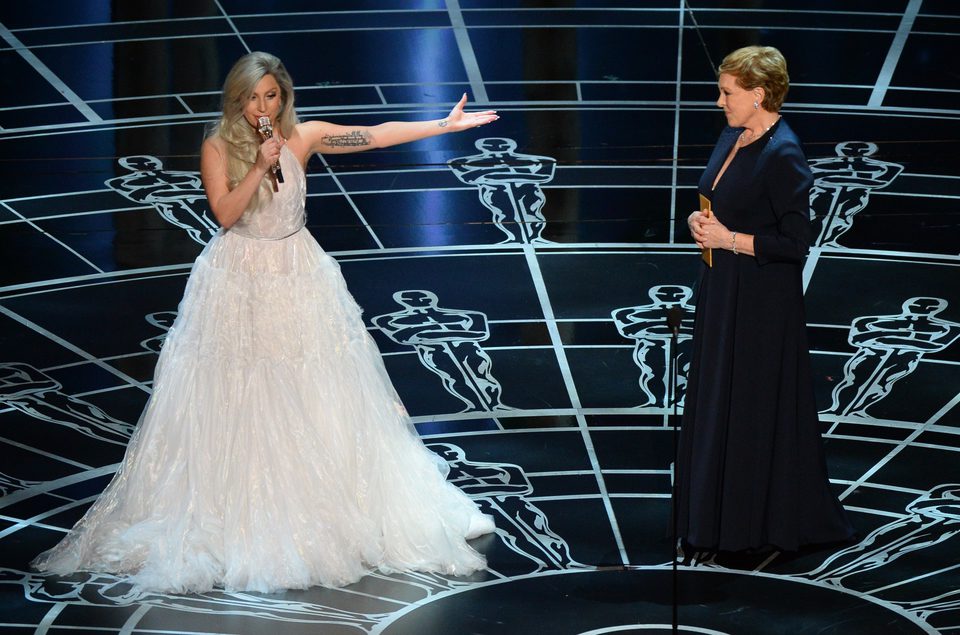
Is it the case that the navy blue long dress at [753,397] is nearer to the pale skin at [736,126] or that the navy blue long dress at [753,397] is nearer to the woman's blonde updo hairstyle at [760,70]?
the pale skin at [736,126]

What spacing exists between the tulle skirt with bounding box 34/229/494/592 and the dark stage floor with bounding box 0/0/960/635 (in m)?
0.16

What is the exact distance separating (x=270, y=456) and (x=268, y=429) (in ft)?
0.29

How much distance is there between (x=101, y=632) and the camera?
4891 millimetres

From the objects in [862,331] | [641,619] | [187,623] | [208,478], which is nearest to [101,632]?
[187,623]

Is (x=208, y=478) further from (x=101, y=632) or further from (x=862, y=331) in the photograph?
(x=862, y=331)

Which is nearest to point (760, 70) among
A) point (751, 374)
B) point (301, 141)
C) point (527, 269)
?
point (751, 374)

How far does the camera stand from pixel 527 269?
8195 millimetres

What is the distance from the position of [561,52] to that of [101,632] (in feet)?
21.6

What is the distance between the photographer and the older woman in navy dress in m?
5.33

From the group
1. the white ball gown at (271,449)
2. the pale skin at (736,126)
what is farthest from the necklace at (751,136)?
the white ball gown at (271,449)

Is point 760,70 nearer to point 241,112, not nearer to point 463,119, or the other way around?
point 463,119

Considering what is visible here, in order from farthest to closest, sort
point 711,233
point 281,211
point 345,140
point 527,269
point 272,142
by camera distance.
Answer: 1. point 527,269
2. point 345,140
3. point 281,211
4. point 711,233
5. point 272,142

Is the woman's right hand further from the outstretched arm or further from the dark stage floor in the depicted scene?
the dark stage floor

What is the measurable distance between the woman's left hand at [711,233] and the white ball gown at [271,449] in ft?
3.92
